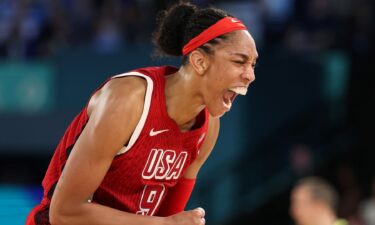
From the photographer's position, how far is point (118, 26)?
9602 millimetres

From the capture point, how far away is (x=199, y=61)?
12.1 ft

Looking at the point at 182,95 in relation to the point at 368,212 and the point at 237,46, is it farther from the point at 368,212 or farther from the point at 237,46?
the point at 368,212

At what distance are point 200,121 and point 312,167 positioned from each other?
5264mm

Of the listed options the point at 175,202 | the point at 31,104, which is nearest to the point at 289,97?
the point at 31,104

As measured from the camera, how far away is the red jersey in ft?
11.9

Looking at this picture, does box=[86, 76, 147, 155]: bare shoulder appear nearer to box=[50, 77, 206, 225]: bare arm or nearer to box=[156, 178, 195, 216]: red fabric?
box=[50, 77, 206, 225]: bare arm

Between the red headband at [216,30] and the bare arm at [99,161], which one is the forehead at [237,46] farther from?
the bare arm at [99,161]

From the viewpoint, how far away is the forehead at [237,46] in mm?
3631

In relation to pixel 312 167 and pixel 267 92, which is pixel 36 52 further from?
pixel 312 167

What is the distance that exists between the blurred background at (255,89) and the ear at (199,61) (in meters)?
5.01

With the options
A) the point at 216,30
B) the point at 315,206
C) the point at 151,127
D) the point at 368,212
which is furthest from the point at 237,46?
the point at 368,212

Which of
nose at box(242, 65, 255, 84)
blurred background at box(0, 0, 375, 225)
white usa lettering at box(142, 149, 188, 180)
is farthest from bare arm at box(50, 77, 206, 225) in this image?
blurred background at box(0, 0, 375, 225)

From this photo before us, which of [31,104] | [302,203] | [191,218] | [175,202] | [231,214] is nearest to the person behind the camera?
[191,218]

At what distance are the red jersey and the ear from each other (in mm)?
163
